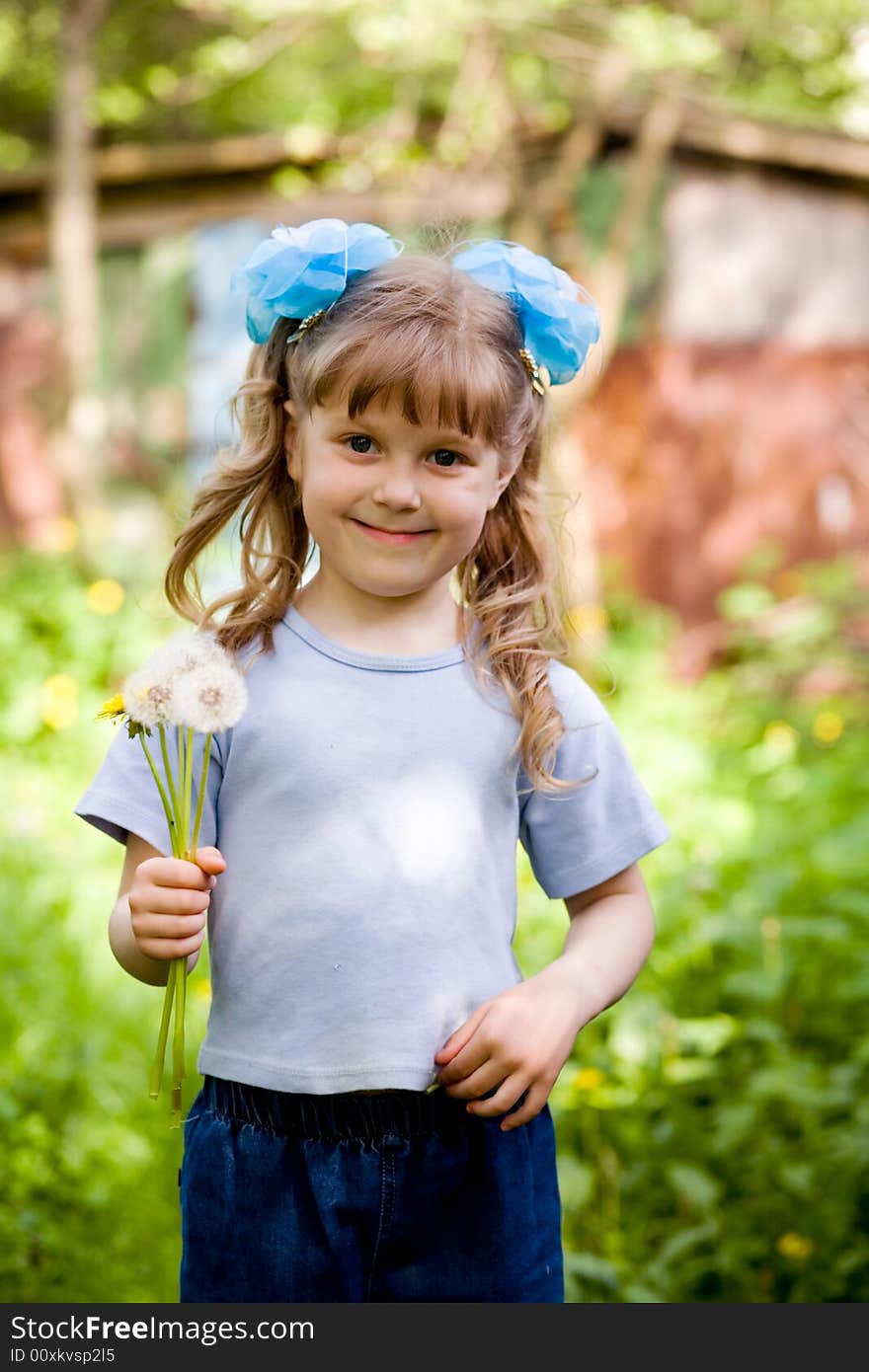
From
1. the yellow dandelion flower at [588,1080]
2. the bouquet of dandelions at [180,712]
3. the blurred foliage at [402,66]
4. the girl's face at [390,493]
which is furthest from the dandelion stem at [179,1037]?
the blurred foliage at [402,66]

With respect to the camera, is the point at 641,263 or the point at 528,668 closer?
the point at 528,668

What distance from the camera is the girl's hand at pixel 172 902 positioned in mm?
1460

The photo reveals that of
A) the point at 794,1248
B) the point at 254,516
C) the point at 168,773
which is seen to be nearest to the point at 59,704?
the point at 794,1248

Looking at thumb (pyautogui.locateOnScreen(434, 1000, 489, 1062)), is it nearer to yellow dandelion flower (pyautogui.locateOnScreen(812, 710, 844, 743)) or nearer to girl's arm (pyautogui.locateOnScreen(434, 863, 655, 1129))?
girl's arm (pyautogui.locateOnScreen(434, 863, 655, 1129))

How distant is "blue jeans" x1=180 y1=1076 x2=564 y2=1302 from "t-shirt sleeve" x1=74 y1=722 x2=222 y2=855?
321 mm

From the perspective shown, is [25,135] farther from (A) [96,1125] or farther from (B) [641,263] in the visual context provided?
(A) [96,1125]

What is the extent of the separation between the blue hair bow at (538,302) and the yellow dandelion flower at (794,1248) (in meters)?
1.70

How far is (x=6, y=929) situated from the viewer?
373 centimetres

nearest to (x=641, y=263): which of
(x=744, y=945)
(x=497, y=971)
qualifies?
(x=744, y=945)

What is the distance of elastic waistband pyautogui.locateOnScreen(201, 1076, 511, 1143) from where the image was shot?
62.3 inches

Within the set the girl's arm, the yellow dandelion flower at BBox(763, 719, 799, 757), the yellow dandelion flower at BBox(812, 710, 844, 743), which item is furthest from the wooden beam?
the girl's arm

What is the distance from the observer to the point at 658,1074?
2.90 metres

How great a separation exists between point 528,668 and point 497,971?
1.19 feet

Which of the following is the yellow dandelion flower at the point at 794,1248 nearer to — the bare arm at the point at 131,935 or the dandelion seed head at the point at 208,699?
the bare arm at the point at 131,935
